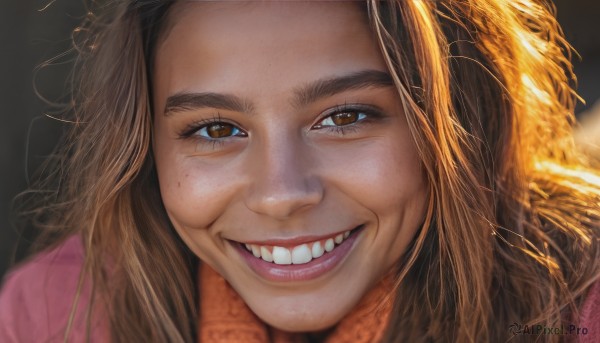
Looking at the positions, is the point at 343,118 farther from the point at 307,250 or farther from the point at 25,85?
the point at 25,85

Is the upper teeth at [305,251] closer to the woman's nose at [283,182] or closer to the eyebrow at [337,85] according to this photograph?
the woman's nose at [283,182]

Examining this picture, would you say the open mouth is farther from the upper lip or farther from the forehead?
the forehead

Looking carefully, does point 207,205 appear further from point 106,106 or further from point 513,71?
point 513,71

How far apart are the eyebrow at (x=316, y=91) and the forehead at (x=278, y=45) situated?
1 centimetres

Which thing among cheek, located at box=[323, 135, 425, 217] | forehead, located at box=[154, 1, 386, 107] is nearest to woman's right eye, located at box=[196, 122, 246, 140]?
forehead, located at box=[154, 1, 386, 107]

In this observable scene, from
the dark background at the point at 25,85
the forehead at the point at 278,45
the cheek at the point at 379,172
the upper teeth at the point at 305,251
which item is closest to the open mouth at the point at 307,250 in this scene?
the upper teeth at the point at 305,251

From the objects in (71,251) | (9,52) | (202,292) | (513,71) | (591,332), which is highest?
(9,52)

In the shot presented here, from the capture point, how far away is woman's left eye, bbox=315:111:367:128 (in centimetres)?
165

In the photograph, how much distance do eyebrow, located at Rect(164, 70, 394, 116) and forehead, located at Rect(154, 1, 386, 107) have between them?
0.5 inches

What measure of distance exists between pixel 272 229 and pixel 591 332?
66 cm

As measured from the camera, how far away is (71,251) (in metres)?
2.24

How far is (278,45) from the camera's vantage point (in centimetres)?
159

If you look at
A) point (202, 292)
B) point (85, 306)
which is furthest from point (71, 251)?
point (202, 292)

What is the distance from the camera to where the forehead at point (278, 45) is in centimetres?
158
